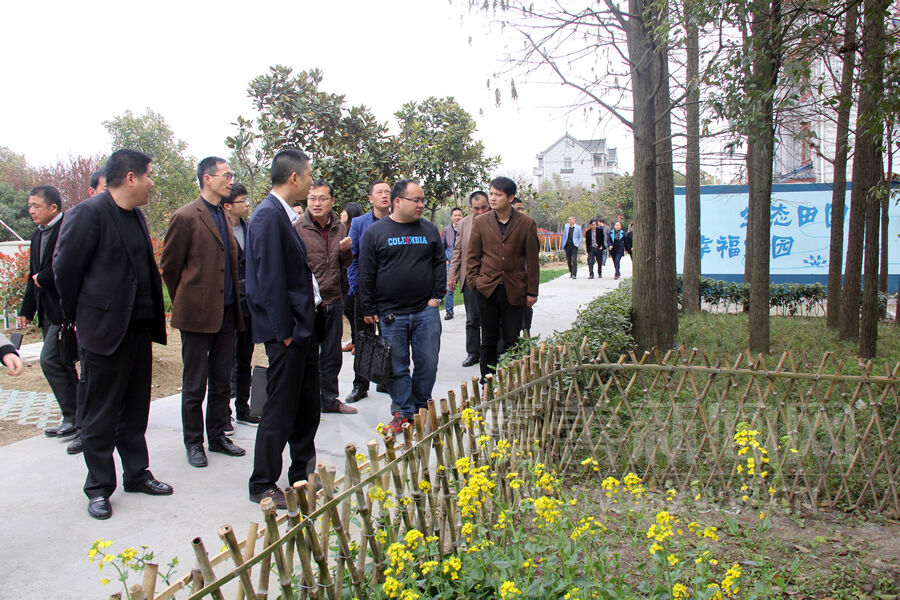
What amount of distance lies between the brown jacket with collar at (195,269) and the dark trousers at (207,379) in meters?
0.14

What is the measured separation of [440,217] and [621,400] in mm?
46526

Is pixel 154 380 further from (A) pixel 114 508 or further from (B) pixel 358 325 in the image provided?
(A) pixel 114 508

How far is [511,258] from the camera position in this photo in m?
5.82

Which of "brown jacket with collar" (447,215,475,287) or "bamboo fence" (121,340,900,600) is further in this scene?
"brown jacket with collar" (447,215,475,287)

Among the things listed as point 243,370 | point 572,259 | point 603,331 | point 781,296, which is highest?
A: point 603,331

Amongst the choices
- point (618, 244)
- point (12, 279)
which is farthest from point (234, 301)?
point (618, 244)

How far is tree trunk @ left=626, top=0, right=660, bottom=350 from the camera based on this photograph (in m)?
6.66

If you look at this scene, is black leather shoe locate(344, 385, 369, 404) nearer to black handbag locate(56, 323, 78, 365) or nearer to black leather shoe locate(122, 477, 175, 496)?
black leather shoe locate(122, 477, 175, 496)

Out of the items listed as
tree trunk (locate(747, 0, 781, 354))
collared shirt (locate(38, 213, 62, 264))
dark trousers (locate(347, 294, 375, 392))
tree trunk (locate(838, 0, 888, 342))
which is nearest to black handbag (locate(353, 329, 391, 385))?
dark trousers (locate(347, 294, 375, 392))

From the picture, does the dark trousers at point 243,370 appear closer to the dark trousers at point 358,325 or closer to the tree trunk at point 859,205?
the dark trousers at point 358,325

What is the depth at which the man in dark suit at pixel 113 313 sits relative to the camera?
3.59m

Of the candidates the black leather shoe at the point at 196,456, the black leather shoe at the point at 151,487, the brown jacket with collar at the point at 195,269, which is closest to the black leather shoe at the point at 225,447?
the black leather shoe at the point at 196,456

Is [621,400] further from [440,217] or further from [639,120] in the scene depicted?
[440,217]

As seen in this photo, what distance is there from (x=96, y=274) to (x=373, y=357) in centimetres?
186
